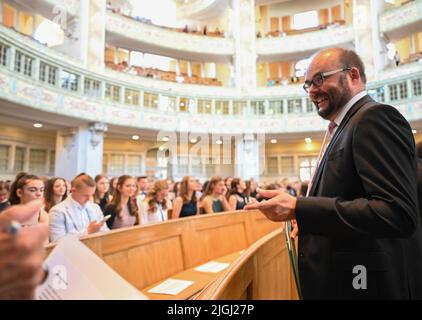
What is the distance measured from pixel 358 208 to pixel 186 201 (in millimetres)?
Result: 4544

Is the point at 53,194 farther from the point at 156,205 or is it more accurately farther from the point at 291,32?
the point at 291,32

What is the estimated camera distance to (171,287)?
9.25 ft

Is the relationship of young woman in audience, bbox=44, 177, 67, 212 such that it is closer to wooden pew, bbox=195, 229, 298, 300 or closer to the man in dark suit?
wooden pew, bbox=195, 229, 298, 300

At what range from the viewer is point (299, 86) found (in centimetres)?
1706

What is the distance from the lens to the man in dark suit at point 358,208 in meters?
1.21

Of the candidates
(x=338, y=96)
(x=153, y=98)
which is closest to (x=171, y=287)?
(x=338, y=96)

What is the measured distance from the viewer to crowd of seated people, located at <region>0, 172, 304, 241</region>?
11.4 feet

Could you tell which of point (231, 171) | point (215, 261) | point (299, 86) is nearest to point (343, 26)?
point (299, 86)

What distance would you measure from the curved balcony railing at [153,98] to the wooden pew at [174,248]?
30.1 feet

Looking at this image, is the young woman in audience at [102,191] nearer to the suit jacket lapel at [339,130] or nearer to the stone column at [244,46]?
the suit jacket lapel at [339,130]

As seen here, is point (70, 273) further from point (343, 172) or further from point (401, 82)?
point (401, 82)

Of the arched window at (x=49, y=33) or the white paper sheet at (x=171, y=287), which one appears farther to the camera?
the arched window at (x=49, y=33)

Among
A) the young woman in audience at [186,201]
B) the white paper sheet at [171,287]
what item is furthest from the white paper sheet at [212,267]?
the young woman in audience at [186,201]

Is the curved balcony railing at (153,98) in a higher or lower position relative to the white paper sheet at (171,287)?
higher
